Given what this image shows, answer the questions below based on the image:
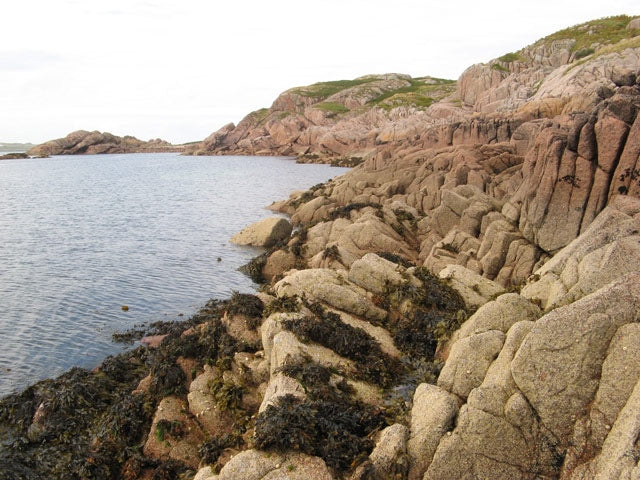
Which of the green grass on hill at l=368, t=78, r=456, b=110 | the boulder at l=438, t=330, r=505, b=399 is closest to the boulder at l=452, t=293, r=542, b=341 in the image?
the boulder at l=438, t=330, r=505, b=399

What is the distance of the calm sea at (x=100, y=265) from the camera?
2277 centimetres

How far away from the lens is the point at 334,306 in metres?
18.2

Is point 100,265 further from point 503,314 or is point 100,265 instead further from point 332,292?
point 503,314

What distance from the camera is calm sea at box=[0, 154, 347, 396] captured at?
2277cm

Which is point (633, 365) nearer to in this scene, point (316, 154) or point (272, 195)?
point (272, 195)

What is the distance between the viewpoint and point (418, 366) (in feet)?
48.6

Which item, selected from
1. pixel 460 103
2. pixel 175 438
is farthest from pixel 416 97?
pixel 175 438

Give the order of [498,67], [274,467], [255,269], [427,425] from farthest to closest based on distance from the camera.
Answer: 1. [498,67]
2. [255,269]
3. [427,425]
4. [274,467]

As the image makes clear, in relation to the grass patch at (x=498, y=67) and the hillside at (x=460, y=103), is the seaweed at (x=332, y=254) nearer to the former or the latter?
the hillside at (x=460, y=103)

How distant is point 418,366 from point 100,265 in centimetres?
2857

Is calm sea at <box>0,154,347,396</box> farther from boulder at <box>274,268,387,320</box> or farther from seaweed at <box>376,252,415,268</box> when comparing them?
boulder at <box>274,268,387,320</box>

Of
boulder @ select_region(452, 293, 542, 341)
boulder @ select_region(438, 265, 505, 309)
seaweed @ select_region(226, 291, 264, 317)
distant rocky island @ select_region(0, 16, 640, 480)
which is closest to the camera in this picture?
distant rocky island @ select_region(0, 16, 640, 480)

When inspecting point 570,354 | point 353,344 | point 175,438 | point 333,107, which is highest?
point 333,107

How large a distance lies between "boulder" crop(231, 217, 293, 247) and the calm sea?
1.56m
